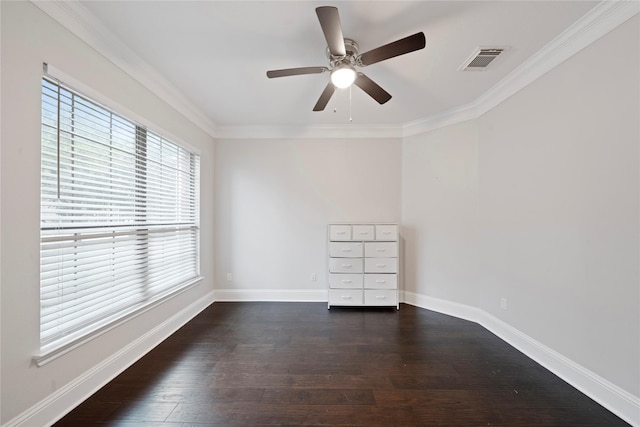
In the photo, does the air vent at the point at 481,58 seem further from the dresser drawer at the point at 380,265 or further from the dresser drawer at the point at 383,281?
the dresser drawer at the point at 383,281

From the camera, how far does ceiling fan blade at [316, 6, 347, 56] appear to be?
130cm

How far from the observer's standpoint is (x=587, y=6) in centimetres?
160

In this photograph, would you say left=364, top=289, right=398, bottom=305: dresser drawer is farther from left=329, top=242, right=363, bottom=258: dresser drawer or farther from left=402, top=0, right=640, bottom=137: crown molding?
left=402, top=0, right=640, bottom=137: crown molding

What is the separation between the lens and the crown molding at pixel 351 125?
62.1 inches

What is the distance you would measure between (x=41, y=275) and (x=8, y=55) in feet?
3.86

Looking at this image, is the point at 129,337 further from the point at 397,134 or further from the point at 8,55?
the point at 397,134

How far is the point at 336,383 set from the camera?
186 cm

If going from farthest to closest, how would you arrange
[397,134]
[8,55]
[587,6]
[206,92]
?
[397,134]
[206,92]
[587,6]
[8,55]

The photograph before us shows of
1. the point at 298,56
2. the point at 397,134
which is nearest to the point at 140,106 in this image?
the point at 298,56

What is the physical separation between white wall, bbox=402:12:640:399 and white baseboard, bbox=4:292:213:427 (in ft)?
10.6

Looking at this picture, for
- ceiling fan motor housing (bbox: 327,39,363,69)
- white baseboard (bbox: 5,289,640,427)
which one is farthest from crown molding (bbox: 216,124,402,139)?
white baseboard (bbox: 5,289,640,427)

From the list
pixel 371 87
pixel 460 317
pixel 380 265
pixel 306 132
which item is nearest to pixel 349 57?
pixel 371 87

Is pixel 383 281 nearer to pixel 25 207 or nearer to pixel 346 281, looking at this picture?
pixel 346 281

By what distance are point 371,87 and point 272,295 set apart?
2960mm
